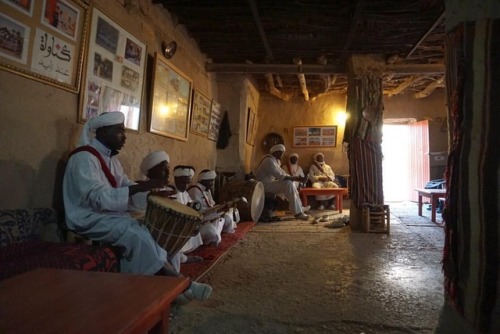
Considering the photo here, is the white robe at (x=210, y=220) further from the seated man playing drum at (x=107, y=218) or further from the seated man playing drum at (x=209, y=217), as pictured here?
the seated man playing drum at (x=107, y=218)

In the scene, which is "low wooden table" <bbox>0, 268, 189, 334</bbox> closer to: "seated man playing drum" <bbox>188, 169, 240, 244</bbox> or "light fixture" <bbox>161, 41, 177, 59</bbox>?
"seated man playing drum" <bbox>188, 169, 240, 244</bbox>

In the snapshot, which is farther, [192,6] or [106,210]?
[192,6]

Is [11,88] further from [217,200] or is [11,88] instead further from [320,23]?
[217,200]

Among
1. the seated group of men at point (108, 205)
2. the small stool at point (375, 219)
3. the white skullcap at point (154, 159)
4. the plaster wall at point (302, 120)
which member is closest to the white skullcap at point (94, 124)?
the seated group of men at point (108, 205)

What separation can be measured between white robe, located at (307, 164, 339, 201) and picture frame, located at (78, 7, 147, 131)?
230 inches

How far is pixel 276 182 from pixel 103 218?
15.0ft

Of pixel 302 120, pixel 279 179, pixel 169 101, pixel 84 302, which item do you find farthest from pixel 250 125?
pixel 84 302

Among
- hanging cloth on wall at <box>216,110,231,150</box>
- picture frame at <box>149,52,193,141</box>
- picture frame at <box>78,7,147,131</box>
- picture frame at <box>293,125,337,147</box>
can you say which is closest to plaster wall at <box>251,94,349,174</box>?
picture frame at <box>293,125,337,147</box>

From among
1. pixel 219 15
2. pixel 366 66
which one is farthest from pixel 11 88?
pixel 366 66

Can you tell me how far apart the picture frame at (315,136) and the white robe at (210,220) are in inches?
209

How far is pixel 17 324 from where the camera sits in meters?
0.80

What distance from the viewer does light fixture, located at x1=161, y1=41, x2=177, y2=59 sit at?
4.45m

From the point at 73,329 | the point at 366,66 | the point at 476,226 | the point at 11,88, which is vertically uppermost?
the point at 366,66

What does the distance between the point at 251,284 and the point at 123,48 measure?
274 centimetres
